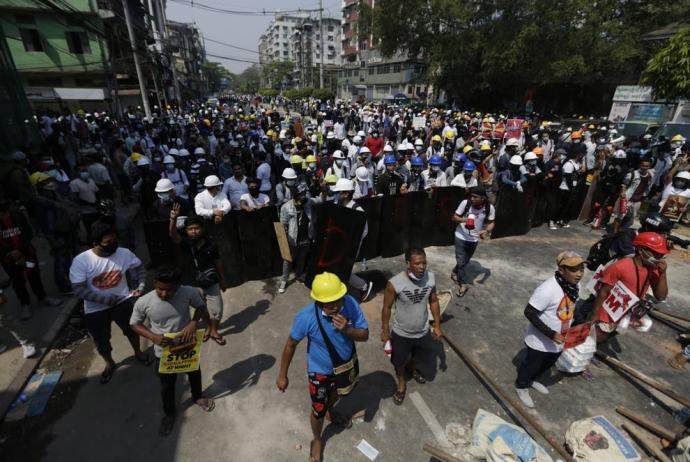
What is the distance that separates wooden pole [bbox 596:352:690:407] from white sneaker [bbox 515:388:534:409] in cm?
138

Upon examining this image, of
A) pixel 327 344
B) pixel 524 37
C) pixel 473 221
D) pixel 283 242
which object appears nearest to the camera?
pixel 327 344

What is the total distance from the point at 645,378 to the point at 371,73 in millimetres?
66944

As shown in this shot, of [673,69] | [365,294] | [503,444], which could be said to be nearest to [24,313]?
[365,294]

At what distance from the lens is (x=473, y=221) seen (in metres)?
5.54

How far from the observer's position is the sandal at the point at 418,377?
4.26m

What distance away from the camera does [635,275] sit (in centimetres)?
396

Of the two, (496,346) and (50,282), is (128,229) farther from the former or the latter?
(496,346)

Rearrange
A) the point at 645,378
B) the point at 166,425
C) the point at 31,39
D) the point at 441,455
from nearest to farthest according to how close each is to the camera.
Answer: the point at 441,455, the point at 166,425, the point at 645,378, the point at 31,39

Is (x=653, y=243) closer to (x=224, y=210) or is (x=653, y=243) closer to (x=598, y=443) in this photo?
(x=598, y=443)

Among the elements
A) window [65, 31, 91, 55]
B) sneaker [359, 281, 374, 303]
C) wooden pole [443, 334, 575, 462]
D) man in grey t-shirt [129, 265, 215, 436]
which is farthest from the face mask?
window [65, 31, 91, 55]

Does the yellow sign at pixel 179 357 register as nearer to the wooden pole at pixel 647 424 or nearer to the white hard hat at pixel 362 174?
the wooden pole at pixel 647 424

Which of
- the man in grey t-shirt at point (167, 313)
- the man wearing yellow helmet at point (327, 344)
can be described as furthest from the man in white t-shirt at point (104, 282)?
the man wearing yellow helmet at point (327, 344)

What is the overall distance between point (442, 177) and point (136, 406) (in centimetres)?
694

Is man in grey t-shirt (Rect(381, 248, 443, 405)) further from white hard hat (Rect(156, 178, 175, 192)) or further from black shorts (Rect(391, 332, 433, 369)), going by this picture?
white hard hat (Rect(156, 178, 175, 192))
